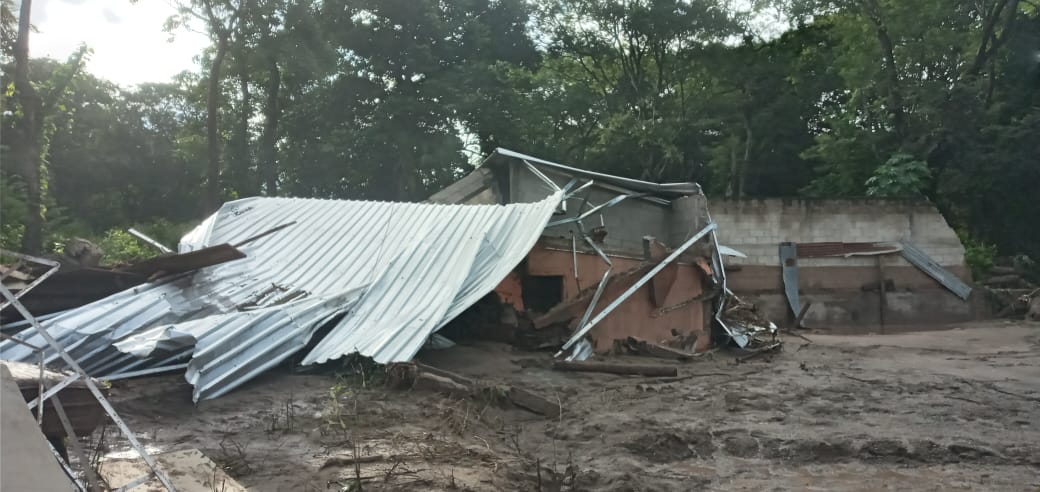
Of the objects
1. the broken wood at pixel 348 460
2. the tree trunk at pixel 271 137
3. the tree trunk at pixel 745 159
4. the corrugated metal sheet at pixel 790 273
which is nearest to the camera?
the broken wood at pixel 348 460

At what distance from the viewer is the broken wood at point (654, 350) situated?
940 centimetres

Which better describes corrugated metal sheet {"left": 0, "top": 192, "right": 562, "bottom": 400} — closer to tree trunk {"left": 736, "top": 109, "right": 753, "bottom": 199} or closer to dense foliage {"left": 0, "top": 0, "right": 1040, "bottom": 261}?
dense foliage {"left": 0, "top": 0, "right": 1040, "bottom": 261}

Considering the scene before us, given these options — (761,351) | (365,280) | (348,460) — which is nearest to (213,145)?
(365,280)

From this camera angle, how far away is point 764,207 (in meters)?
19.1

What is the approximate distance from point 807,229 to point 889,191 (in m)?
4.03

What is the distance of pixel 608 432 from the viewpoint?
18.2ft

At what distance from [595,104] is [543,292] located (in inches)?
788

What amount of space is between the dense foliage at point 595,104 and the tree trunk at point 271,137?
0.11 m

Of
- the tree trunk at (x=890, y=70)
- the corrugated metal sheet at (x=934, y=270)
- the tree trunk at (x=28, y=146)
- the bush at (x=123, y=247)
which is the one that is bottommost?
the corrugated metal sheet at (x=934, y=270)

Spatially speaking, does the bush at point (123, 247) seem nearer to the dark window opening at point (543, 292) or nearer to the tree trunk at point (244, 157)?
the tree trunk at point (244, 157)

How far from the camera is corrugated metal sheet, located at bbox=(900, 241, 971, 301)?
18703 mm

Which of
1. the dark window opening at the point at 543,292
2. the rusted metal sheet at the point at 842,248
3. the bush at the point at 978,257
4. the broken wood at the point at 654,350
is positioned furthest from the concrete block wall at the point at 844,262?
the dark window opening at the point at 543,292

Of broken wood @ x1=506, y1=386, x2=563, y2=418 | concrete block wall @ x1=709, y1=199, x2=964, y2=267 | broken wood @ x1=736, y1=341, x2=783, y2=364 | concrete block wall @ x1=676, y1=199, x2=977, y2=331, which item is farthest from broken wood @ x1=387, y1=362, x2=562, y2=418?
concrete block wall @ x1=709, y1=199, x2=964, y2=267

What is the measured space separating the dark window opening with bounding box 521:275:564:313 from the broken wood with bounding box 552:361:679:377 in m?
1.48
